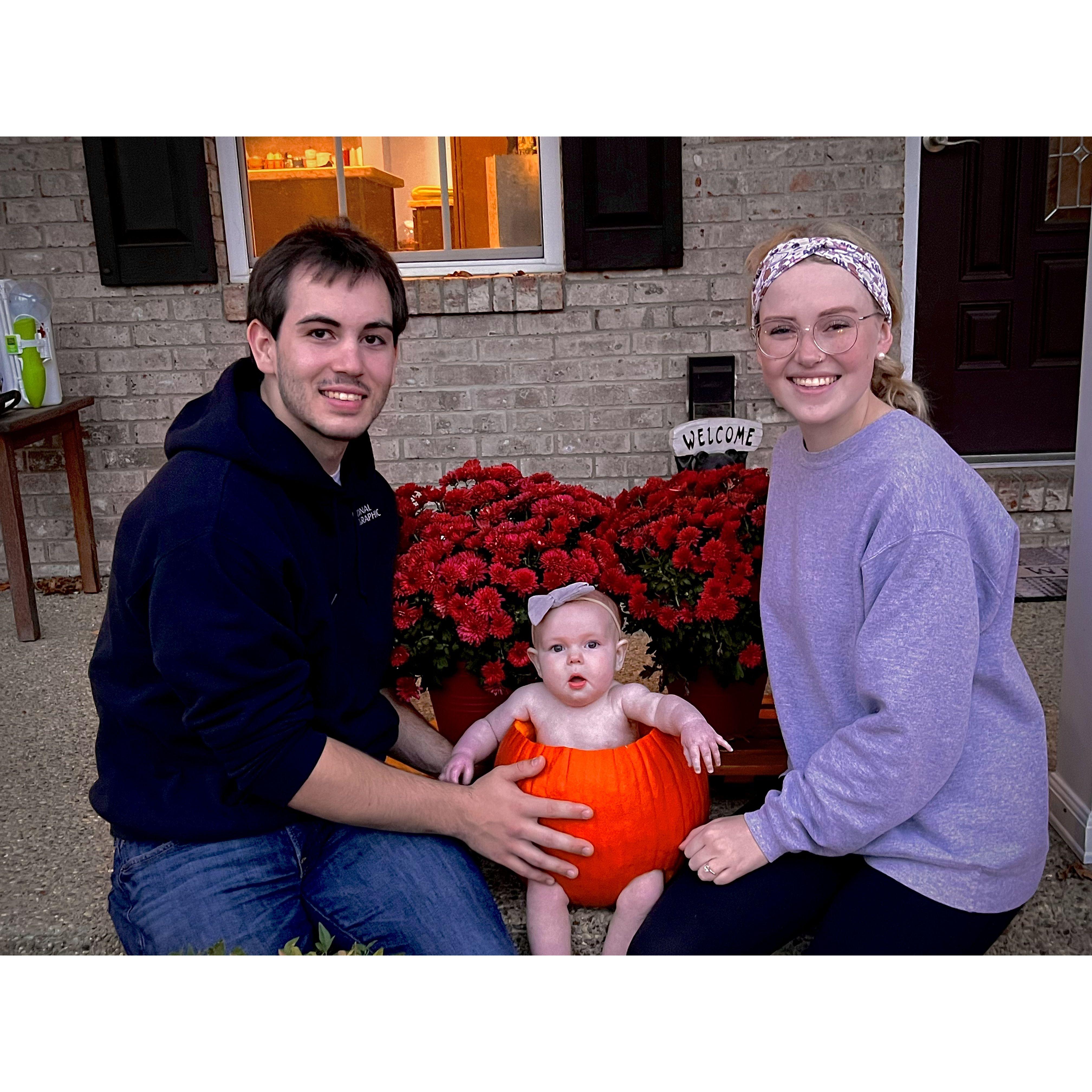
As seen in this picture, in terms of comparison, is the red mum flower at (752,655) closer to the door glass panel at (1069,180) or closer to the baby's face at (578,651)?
the baby's face at (578,651)

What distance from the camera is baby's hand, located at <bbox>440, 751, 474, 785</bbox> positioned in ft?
6.14

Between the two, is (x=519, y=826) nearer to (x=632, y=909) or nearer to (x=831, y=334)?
(x=632, y=909)

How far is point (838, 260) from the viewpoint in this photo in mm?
1508

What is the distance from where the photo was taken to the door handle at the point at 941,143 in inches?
157

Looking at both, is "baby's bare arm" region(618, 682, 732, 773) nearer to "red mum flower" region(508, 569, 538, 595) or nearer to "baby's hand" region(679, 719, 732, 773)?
"baby's hand" region(679, 719, 732, 773)

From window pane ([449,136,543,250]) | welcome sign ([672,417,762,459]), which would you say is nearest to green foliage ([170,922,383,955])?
welcome sign ([672,417,762,459])

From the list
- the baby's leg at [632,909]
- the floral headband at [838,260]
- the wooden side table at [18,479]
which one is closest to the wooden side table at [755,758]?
the baby's leg at [632,909]

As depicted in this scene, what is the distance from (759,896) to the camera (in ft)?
5.18

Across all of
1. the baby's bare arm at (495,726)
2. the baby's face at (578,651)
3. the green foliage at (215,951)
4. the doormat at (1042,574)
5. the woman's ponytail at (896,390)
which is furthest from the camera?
the doormat at (1042,574)

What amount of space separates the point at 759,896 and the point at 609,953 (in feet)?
1.00

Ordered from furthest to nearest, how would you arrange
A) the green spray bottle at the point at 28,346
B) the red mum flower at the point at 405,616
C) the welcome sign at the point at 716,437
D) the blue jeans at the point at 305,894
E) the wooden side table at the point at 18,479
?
the green spray bottle at the point at 28,346 < the wooden side table at the point at 18,479 < the welcome sign at the point at 716,437 < the red mum flower at the point at 405,616 < the blue jeans at the point at 305,894

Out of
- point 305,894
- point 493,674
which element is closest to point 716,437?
point 493,674
